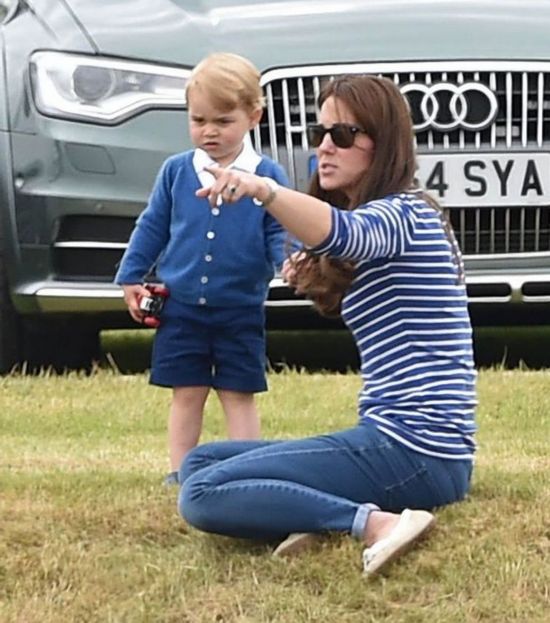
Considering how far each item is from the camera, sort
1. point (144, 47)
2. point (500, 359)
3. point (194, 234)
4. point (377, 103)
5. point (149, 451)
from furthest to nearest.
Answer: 1. point (500, 359)
2. point (144, 47)
3. point (149, 451)
4. point (194, 234)
5. point (377, 103)

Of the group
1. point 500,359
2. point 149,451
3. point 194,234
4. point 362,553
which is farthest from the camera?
point 500,359

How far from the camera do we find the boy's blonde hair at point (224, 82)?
191 inches

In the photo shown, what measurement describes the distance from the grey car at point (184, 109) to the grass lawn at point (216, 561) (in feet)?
4.29

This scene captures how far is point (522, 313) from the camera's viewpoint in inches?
291

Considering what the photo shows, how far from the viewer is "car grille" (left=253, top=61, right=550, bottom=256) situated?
663cm

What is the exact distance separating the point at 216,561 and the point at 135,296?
1.10m

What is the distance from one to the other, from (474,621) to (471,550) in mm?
322

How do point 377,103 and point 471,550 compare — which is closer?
point 471,550

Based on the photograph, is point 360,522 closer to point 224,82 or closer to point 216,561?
point 216,561

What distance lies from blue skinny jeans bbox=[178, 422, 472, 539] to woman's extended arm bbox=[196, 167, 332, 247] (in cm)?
54

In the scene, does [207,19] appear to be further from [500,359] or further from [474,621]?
[474,621]

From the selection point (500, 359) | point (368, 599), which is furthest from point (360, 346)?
point (500, 359)

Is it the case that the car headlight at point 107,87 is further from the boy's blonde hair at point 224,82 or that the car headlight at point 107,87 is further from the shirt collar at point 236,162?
the boy's blonde hair at point 224,82

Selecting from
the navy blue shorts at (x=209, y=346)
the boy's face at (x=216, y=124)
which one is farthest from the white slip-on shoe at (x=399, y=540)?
the boy's face at (x=216, y=124)
